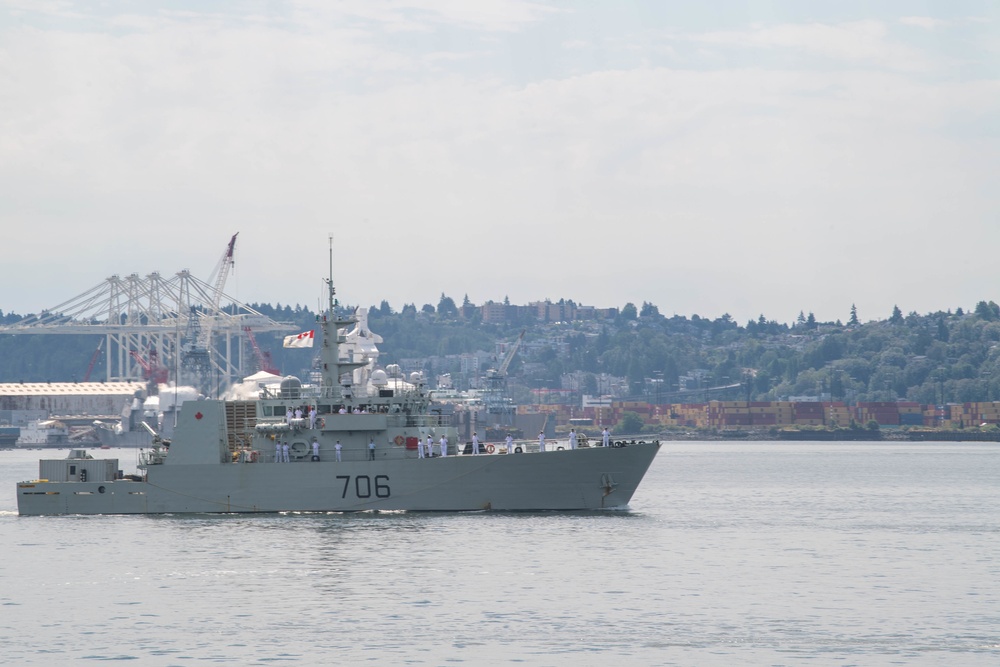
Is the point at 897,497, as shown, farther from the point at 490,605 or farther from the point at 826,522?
the point at 490,605

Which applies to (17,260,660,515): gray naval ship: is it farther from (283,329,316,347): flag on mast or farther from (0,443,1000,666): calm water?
(283,329,316,347): flag on mast

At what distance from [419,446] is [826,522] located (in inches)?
608

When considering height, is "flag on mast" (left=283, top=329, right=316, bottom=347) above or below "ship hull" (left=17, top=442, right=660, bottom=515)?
above

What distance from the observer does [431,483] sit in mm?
52688

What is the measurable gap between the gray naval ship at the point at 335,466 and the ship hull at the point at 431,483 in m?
0.04

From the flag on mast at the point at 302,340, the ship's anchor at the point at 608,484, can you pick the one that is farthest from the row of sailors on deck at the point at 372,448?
the flag on mast at the point at 302,340

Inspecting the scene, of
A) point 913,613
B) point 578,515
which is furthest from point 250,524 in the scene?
point 913,613

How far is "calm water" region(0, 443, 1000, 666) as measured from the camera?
99.2ft

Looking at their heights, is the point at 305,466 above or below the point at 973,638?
above

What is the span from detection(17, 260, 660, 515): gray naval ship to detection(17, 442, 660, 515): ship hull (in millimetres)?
35

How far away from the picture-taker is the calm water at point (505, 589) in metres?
30.2

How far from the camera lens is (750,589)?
3731cm

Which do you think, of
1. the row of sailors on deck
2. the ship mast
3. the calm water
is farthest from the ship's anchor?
the ship mast

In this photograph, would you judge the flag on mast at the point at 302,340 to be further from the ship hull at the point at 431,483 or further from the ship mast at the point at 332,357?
the ship hull at the point at 431,483
